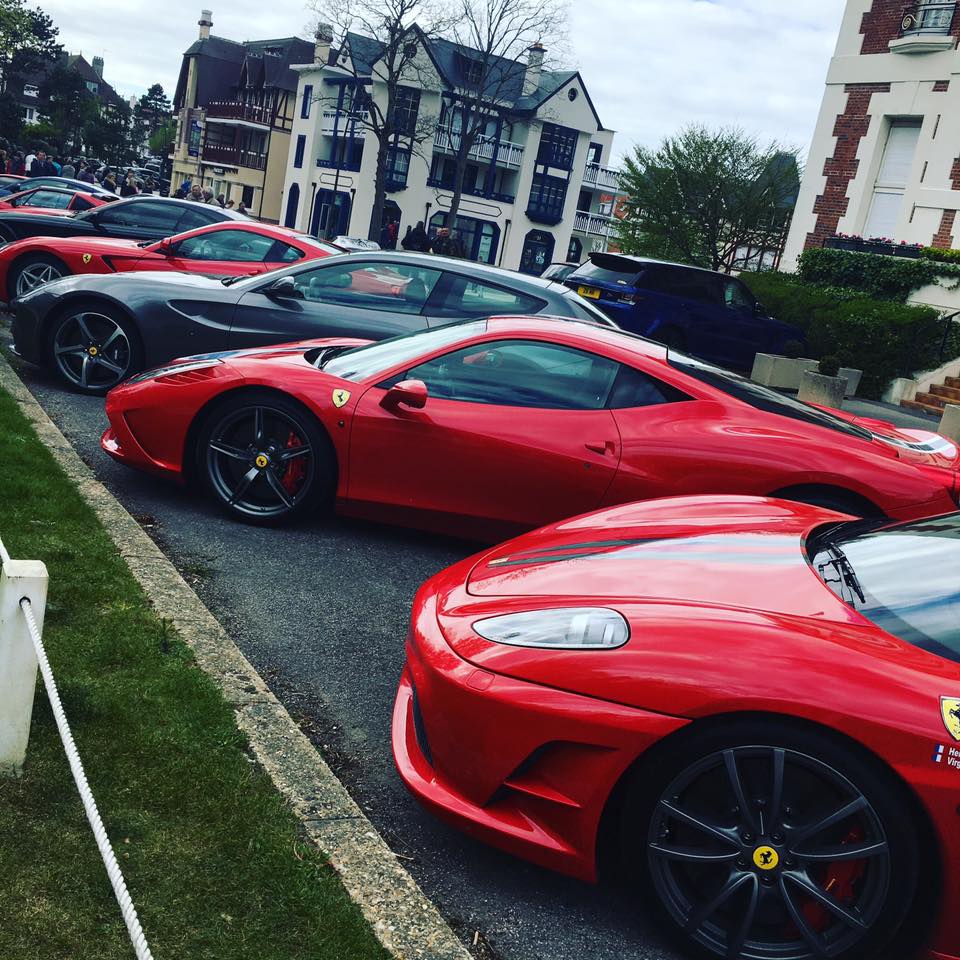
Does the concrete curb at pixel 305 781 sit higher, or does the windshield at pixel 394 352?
the windshield at pixel 394 352

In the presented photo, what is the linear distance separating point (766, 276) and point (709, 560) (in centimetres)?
2366

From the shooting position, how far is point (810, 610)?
9.97ft

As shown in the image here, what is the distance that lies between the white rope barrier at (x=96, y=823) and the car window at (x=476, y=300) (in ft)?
16.8

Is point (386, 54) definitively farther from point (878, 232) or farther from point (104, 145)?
point (104, 145)

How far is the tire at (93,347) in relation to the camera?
8234mm

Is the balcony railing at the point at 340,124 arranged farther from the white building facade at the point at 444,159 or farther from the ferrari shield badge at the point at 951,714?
the ferrari shield badge at the point at 951,714

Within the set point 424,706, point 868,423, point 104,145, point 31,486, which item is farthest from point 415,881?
point 104,145

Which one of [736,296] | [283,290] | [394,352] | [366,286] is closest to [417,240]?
[736,296]

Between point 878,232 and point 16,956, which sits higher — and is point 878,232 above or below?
above

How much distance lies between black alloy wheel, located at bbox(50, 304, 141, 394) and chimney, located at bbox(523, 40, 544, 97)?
52684mm

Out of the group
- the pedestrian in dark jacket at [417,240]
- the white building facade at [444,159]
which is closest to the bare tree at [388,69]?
the white building facade at [444,159]

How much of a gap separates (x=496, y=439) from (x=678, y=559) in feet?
7.51

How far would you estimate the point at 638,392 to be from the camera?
573 cm

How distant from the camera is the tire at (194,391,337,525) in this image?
579 centimetres
